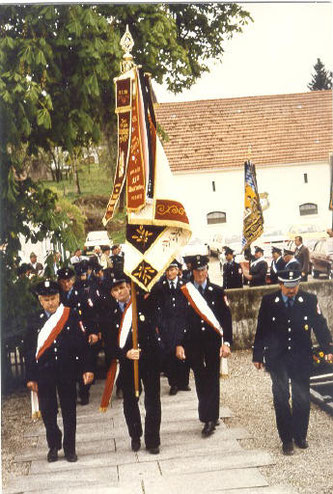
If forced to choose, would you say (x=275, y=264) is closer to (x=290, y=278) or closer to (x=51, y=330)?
A: (x=290, y=278)

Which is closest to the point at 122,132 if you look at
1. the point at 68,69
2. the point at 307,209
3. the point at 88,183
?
the point at 88,183

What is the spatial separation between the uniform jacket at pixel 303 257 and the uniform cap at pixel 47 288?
1957 mm

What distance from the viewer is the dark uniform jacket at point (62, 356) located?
4941 mm

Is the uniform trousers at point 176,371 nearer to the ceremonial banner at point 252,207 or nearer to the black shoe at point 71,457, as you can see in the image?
the black shoe at point 71,457

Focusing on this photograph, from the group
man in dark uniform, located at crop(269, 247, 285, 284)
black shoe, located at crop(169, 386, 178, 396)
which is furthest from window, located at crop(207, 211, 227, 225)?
black shoe, located at crop(169, 386, 178, 396)

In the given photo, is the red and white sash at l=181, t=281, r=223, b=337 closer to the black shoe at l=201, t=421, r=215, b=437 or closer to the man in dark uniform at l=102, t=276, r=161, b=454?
the man in dark uniform at l=102, t=276, r=161, b=454

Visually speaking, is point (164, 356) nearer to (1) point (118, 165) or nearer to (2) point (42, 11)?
(1) point (118, 165)

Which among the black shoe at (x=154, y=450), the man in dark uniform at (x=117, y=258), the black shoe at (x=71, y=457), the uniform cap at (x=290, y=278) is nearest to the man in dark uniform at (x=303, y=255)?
the uniform cap at (x=290, y=278)

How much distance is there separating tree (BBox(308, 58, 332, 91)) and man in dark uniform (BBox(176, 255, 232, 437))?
1620 millimetres

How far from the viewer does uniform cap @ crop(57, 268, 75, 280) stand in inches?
212

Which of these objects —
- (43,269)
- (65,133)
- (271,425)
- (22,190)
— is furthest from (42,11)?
(271,425)

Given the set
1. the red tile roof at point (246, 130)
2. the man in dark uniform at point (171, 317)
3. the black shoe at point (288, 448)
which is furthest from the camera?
the red tile roof at point (246, 130)

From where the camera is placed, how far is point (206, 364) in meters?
5.44

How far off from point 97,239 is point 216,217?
98cm
